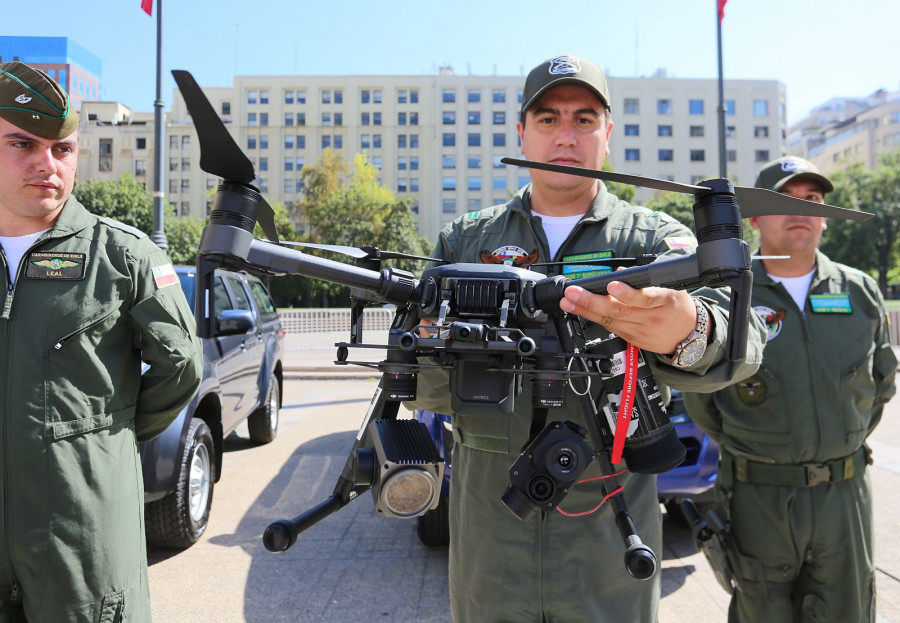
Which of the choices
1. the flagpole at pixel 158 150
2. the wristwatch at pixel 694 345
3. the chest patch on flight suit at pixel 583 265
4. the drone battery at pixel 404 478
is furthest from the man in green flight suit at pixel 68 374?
the flagpole at pixel 158 150

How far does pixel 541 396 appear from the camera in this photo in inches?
48.3

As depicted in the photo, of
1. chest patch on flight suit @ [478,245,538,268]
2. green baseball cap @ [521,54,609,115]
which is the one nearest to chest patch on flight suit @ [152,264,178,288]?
chest patch on flight suit @ [478,245,538,268]

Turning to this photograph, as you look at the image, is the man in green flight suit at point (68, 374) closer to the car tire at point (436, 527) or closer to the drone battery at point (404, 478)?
the drone battery at point (404, 478)

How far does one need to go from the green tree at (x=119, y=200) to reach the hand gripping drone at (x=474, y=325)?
161 feet

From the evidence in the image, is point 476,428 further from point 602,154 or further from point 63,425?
point 63,425

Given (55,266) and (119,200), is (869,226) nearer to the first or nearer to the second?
(55,266)

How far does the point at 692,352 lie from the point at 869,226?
47.0 metres

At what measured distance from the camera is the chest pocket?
2.18 m

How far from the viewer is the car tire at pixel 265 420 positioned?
25.8ft

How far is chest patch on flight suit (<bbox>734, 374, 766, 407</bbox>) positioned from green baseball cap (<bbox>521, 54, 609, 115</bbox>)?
1507 mm

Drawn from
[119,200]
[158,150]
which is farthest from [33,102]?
[119,200]

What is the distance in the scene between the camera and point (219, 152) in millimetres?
1183

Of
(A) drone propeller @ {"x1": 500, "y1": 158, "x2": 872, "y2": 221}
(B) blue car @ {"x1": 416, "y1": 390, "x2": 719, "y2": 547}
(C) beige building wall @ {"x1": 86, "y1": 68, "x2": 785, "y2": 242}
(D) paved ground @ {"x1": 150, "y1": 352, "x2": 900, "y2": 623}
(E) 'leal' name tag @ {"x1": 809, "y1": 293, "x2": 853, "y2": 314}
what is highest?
(C) beige building wall @ {"x1": 86, "y1": 68, "x2": 785, "y2": 242}

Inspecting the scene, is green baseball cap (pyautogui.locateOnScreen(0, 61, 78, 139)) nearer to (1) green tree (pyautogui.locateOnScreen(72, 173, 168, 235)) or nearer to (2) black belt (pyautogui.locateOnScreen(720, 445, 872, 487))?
(2) black belt (pyautogui.locateOnScreen(720, 445, 872, 487))
